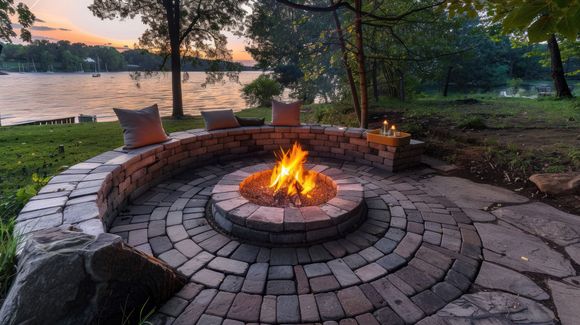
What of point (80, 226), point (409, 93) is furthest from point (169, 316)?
point (409, 93)

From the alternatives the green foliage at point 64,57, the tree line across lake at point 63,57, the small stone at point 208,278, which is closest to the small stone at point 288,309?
the small stone at point 208,278

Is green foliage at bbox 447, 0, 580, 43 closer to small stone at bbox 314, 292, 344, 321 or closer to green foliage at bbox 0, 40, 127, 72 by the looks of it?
small stone at bbox 314, 292, 344, 321

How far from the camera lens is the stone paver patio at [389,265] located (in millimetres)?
1915

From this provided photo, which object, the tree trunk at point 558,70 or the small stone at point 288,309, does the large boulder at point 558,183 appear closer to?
the small stone at point 288,309

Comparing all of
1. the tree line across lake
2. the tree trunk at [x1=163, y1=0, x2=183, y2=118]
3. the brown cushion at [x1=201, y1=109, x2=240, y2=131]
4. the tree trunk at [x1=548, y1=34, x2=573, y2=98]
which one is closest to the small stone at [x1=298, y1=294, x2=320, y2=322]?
the brown cushion at [x1=201, y1=109, x2=240, y2=131]

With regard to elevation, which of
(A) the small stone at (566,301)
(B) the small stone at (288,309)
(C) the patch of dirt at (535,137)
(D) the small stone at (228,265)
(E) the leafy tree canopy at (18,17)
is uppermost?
(E) the leafy tree canopy at (18,17)

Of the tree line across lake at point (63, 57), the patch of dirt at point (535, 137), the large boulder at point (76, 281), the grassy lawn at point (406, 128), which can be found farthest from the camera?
the tree line across lake at point (63, 57)

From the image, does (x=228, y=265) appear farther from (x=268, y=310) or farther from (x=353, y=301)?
(x=353, y=301)

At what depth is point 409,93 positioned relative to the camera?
Result: 14.4 metres

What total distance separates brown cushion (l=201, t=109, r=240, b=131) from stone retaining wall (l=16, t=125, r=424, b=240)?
0.66 feet

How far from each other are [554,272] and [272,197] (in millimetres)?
2775

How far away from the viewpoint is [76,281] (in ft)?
4.84

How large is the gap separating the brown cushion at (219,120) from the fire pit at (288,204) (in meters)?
1.70

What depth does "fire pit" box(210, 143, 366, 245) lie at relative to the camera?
2691 millimetres
